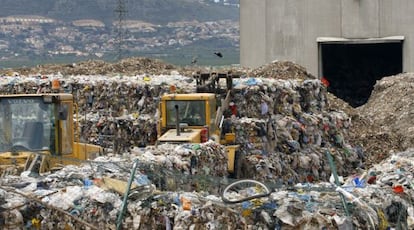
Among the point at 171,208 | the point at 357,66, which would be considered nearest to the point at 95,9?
the point at 357,66

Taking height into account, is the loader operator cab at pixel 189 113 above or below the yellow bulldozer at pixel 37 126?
below

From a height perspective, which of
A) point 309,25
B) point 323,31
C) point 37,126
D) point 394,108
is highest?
point 309,25

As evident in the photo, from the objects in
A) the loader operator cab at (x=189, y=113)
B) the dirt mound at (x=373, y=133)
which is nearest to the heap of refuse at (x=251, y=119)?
the dirt mound at (x=373, y=133)

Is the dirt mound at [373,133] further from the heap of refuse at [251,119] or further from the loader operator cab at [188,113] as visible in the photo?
the loader operator cab at [188,113]

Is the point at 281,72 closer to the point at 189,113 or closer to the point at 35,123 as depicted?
the point at 189,113

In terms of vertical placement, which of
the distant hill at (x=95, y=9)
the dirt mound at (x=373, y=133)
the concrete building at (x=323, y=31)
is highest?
the distant hill at (x=95, y=9)

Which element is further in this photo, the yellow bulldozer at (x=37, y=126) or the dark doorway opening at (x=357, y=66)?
the dark doorway opening at (x=357, y=66)

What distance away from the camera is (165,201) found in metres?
9.14

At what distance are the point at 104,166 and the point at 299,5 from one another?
23020 millimetres

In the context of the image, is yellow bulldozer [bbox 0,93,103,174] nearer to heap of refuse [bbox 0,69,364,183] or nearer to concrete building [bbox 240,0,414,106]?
heap of refuse [bbox 0,69,364,183]

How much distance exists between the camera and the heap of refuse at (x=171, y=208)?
29.2 feet

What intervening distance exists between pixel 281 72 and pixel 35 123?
1388cm

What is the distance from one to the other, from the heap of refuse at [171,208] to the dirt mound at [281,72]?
1594 centimetres

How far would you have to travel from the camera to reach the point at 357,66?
36688 mm
